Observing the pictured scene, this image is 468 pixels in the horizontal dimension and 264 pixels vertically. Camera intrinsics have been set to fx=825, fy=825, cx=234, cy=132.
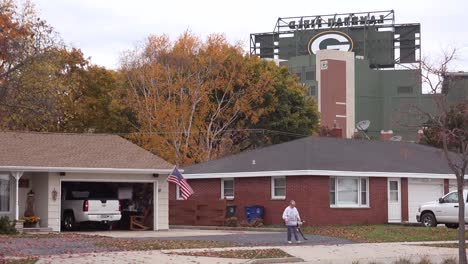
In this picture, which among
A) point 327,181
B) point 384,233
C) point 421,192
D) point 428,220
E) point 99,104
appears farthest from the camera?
point 99,104

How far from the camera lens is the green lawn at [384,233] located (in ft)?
100

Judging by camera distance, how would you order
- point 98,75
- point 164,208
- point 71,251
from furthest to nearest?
1. point 98,75
2. point 164,208
3. point 71,251

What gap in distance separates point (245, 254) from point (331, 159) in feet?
54.0

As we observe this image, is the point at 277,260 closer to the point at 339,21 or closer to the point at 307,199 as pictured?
the point at 307,199

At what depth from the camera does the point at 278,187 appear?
3869 centimetres

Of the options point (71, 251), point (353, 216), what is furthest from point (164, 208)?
point (71, 251)

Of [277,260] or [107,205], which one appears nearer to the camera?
[277,260]

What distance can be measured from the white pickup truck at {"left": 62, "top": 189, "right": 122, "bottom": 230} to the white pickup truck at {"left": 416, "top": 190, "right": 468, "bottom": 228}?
1350cm

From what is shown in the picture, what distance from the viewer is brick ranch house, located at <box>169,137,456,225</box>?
37531 millimetres

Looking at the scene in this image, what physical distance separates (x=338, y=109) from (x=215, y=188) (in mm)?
61248

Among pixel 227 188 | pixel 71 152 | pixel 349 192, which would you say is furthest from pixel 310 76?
pixel 71 152

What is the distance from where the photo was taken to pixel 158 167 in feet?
117

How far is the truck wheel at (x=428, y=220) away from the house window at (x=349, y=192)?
3.04m

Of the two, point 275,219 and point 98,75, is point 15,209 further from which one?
point 98,75
